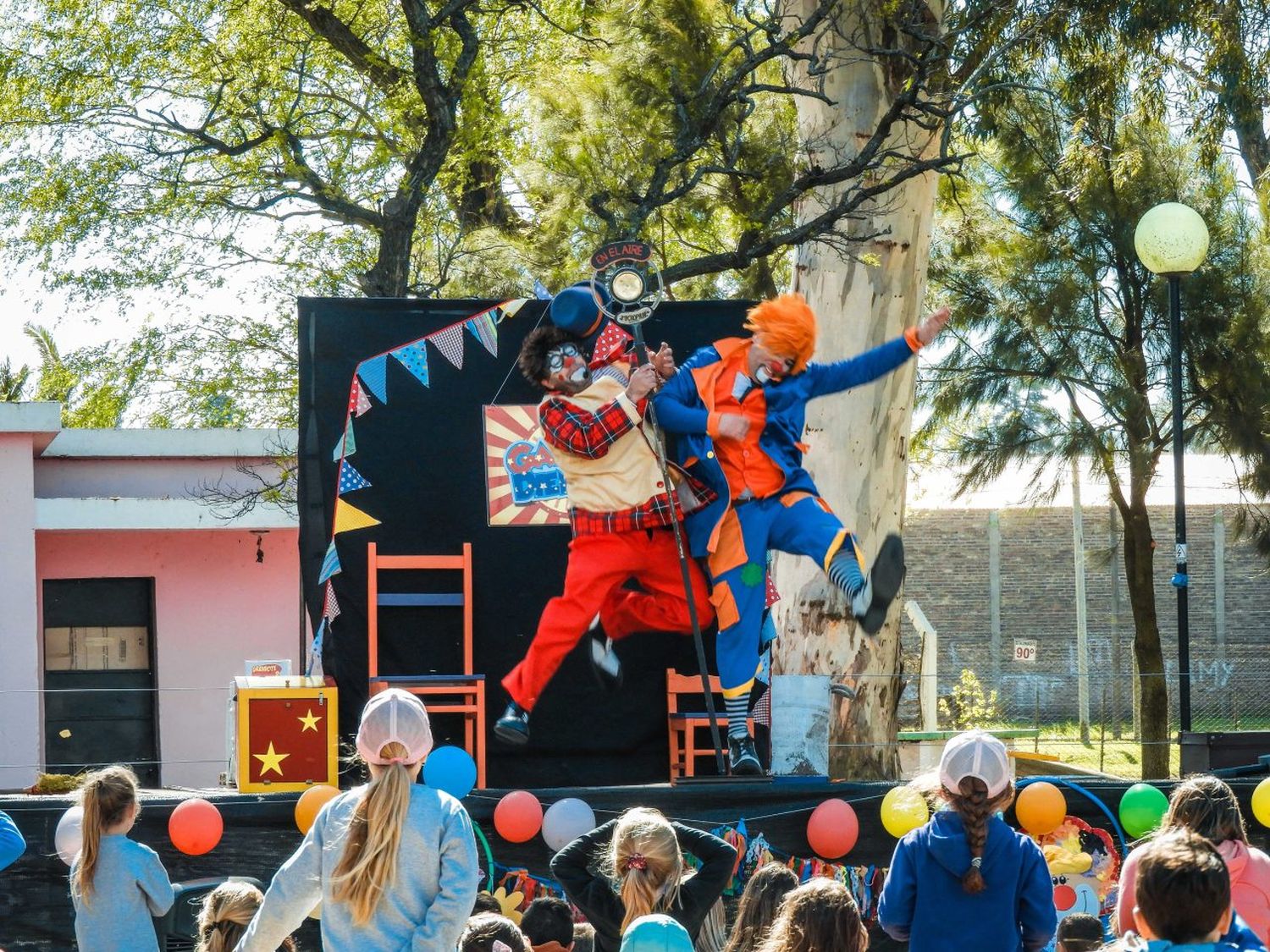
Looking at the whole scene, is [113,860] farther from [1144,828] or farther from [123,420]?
[123,420]

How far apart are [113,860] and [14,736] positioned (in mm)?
9796

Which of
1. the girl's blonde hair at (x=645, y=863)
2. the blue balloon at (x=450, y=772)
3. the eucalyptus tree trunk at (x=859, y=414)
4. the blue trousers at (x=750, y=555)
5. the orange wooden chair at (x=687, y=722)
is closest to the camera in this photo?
the girl's blonde hair at (x=645, y=863)

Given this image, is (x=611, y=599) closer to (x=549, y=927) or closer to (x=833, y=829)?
(x=833, y=829)

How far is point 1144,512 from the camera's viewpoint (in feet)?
46.3

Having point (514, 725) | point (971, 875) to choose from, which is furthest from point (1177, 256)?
point (971, 875)

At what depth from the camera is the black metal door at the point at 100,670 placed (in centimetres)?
1479

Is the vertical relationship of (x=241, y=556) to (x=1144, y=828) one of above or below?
above

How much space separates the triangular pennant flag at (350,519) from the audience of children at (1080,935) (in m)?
4.87

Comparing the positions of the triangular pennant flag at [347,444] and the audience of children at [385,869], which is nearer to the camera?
the audience of children at [385,869]

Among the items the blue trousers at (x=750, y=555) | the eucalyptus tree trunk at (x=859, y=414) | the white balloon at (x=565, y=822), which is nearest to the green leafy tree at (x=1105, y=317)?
the eucalyptus tree trunk at (x=859, y=414)

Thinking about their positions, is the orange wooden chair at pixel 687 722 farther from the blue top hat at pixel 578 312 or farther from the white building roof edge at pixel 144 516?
the white building roof edge at pixel 144 516

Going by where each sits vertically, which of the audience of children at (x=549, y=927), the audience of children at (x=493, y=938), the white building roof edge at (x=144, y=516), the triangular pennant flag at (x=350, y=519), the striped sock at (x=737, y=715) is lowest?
the audience of children at (x=549, y=927)

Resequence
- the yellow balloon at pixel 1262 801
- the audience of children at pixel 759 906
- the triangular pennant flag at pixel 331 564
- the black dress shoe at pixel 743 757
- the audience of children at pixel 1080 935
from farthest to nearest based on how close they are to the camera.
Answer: the triangular pennant flag at pixel 331 564
the black dress shoe at pixel 743 757
the yellow balloon at pixel 1262 801
the audience of children at pixel 1080 935
the audience of children at pixel 759 906

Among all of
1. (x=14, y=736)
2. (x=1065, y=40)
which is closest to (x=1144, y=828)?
(x=1065, y=40)
